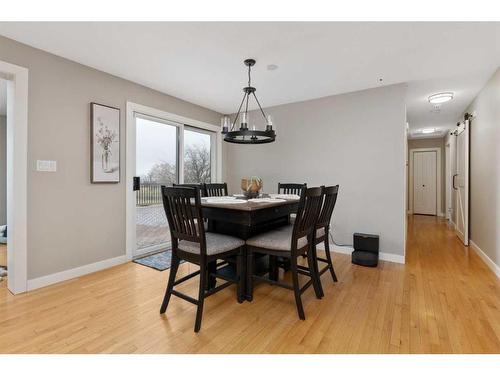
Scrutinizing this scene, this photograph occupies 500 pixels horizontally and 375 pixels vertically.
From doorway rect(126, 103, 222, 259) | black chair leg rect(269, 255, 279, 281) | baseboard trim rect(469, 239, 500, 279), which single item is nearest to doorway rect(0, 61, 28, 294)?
doorway rect(126, 103, 222, 259)

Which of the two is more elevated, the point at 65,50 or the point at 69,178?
the point at 65,50

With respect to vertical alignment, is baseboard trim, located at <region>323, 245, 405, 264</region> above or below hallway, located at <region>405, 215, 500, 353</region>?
above

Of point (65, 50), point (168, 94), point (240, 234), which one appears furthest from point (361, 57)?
point (65, 50)

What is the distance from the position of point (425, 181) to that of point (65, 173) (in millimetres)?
8478

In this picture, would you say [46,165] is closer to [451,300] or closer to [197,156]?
[197,156]

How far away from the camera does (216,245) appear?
6.33ft

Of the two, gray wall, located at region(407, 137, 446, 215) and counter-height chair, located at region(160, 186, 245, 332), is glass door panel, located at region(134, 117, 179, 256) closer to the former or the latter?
counter-height chair, located at region(160, 186, 245, 332)

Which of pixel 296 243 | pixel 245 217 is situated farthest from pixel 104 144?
pixel 296 243

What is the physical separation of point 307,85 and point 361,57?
876 millimetres

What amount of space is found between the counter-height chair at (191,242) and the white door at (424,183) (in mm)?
7271

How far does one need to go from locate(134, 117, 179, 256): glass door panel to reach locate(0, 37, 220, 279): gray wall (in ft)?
1.18

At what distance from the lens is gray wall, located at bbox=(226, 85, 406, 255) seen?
3.24m
